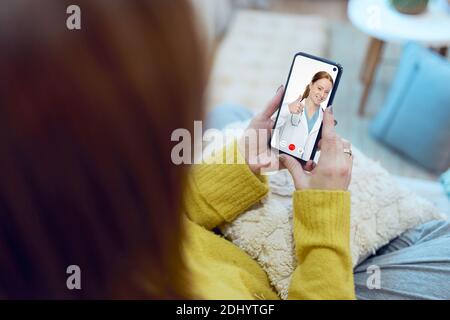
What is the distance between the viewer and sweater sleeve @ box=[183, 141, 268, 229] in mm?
789

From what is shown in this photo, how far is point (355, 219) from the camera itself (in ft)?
2.67

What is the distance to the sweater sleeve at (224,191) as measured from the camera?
2.59 feet

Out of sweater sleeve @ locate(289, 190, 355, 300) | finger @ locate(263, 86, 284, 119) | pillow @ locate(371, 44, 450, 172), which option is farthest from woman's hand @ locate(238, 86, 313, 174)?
pillow @ locate(371, 44, 450, 172)

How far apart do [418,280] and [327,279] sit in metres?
0.18

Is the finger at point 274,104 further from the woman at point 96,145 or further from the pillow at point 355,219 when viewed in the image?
the woman at point 96,145

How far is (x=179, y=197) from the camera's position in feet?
1.49

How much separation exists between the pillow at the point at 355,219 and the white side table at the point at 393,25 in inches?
32.1

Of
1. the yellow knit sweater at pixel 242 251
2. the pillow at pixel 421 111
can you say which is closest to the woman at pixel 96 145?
the yellow knit sweater at pixel 242 251

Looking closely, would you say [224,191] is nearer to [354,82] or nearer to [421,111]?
[421,111]

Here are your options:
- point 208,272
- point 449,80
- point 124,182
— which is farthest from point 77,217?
point 449,80

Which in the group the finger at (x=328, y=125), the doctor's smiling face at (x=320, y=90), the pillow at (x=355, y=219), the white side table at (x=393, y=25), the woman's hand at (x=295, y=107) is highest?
the white side table at (x=393, y=25)

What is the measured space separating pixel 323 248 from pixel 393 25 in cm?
115

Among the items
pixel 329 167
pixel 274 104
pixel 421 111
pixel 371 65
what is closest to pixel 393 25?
pixel 371 65
